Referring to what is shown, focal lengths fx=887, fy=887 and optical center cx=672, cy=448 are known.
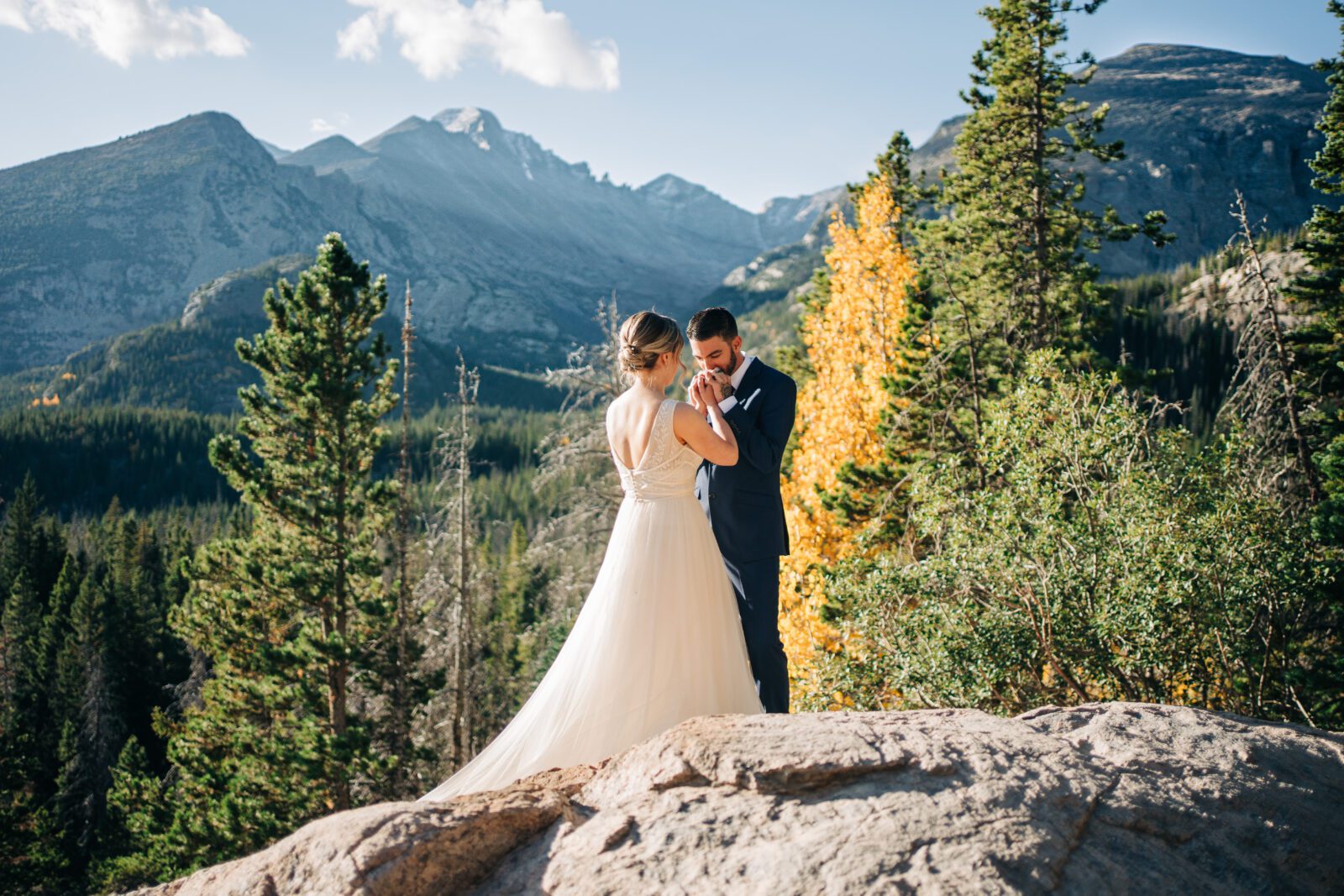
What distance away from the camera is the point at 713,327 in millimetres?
5734

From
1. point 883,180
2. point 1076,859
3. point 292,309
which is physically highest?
point 883,180

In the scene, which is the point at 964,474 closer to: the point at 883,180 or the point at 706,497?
the point at 706,497

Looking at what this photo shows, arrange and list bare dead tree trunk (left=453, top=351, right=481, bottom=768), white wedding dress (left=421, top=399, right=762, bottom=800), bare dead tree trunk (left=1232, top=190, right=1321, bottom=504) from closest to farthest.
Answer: white wedding dress (left=421, top=399, right=762, bottom=800), bare dead tree trunk (left=1232, top=190, right=1321, bottom=504), bare dead tree trunk (left=453, top=351, right=481, bottom=768)

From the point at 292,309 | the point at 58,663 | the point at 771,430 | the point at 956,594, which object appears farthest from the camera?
the point at 58,663

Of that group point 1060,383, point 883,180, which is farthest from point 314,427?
point 1060,383

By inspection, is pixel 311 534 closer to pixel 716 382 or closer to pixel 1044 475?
pixel 1044 475

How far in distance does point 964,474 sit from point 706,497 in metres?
5.36

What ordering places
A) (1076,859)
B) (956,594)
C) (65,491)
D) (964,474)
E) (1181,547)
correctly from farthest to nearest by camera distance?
(65,491) < (964,474) < (956,594) < (1181,547) < (1076,859)

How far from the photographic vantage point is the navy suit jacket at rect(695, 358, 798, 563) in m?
5.70

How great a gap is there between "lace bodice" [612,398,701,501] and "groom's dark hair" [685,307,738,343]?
0.49 m

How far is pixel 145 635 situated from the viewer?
160 feet

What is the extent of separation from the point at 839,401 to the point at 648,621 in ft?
32.5

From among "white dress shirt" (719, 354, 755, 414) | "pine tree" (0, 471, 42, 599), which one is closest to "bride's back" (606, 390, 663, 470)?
"white dress shirt" (719, 354, 755, 414)

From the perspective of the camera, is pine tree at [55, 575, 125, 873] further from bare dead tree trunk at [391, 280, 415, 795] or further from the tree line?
the tree line
